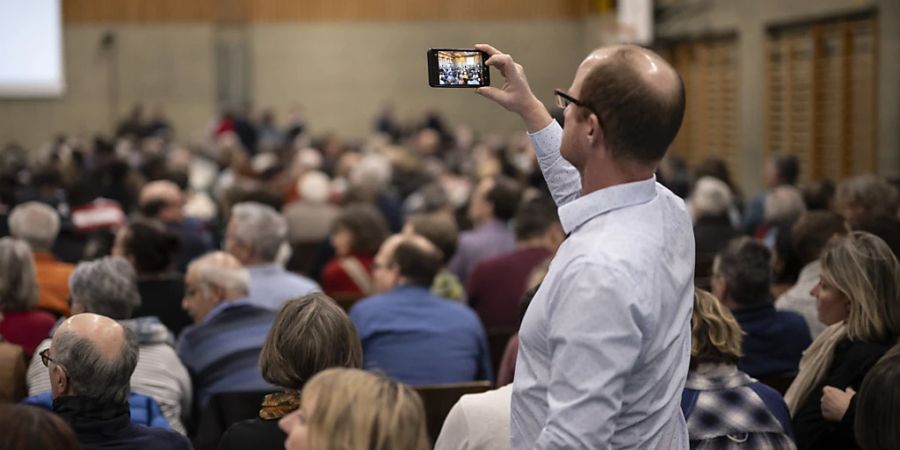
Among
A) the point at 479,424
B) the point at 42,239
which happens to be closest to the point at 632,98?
the point at 479,424

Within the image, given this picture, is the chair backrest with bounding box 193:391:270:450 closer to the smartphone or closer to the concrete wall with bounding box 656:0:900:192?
the smartphone

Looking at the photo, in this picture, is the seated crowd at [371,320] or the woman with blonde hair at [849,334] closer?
the seated crowd at [371,320]

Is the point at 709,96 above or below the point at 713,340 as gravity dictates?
above

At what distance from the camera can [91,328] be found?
3.15 m

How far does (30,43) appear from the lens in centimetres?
2169

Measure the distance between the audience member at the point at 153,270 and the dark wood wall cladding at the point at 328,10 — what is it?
18879mm

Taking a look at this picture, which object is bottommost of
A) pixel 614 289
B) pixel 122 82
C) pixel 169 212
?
pixel 169 212

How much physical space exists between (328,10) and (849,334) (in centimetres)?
2166

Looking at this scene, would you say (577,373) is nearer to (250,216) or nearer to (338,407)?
(338,407)

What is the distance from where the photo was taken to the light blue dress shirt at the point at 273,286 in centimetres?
594

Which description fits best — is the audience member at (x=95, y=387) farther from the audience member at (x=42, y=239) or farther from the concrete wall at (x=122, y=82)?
the concrete wall at (x=122, y=82)

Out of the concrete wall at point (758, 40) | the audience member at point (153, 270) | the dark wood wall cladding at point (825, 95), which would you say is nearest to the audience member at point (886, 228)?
the audience member at point (153, 270)

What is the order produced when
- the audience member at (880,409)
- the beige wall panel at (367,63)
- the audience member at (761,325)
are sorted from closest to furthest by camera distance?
the audience member at (880,409) → the audience member at (761,325) → the beige wall panel at (367,63)

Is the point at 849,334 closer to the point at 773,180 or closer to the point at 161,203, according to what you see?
the point at 161,203
